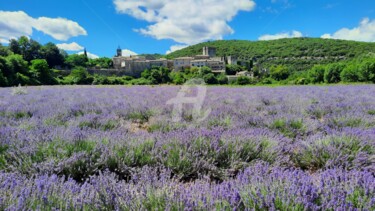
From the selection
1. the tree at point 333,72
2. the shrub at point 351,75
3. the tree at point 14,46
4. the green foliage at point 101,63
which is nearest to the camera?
the shrub at point 351,75

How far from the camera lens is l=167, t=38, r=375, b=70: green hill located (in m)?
92.8

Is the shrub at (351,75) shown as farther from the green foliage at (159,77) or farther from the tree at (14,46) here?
the tree at (14,46)

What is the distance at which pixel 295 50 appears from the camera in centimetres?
10881

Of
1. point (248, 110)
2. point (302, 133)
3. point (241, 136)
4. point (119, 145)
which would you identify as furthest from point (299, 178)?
point (248, 110)

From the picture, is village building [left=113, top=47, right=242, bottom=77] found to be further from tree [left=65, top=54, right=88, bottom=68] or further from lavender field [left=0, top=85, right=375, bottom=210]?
lavender field [left=0, top=85, right=375, bottom=210]

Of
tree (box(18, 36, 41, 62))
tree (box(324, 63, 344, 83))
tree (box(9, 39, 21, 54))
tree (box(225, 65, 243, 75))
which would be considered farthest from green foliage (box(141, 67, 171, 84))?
tree (box(9, 39, 21, 54))

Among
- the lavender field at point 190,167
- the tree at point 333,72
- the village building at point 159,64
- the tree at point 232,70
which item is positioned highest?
the village building at point 159,64

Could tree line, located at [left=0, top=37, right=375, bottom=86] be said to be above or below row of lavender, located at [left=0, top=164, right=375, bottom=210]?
above

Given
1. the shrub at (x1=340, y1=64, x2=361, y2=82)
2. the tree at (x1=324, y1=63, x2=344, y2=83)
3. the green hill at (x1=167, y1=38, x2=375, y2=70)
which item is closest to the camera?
the shrub at (x1=340, y1=64, x2=361, y2=82)

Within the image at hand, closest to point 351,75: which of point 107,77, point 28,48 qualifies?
point 107,77

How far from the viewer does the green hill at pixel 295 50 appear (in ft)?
304

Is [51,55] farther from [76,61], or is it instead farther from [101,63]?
[101,63]

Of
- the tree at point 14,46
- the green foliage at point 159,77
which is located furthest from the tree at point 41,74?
the tree at point 14,46

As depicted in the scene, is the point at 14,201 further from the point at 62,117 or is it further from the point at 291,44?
the point at 291,44
